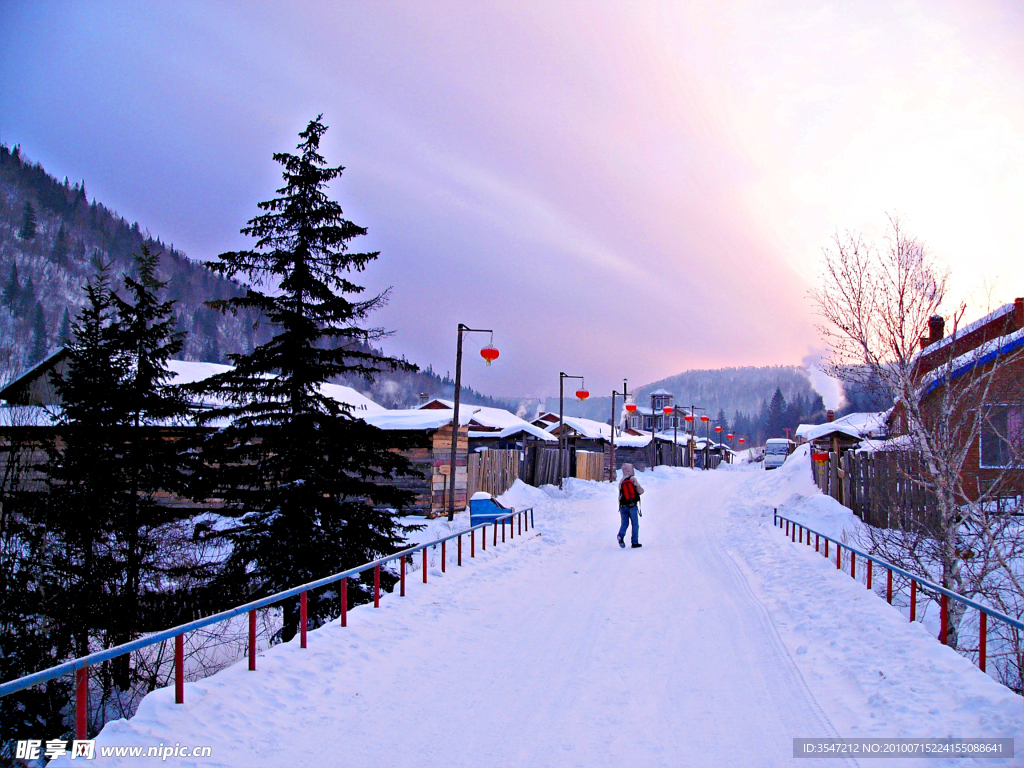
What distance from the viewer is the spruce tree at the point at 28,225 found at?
12206 centimetres

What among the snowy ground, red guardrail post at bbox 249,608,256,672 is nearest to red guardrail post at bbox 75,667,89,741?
the snowy ground

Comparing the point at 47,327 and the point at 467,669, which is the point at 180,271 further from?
the point at 467,669

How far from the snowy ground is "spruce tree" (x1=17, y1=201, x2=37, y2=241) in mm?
147438

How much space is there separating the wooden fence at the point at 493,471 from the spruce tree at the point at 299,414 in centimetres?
930

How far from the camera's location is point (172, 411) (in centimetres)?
1280

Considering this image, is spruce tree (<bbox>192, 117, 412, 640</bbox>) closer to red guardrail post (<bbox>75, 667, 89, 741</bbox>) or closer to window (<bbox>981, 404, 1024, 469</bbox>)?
red guardrail post (<bbox>75, 667, 89, 741</bbox>)

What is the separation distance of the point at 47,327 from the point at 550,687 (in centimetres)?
12100

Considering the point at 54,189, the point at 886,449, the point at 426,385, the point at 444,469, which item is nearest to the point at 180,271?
the point at 54,189

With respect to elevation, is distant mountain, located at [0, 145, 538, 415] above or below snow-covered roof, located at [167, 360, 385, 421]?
above

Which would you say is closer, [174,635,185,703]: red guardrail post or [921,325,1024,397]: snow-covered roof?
[174,635,185,703]: red guardrail post

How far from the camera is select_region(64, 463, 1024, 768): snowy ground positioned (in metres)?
4.37

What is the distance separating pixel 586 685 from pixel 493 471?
58.4ft

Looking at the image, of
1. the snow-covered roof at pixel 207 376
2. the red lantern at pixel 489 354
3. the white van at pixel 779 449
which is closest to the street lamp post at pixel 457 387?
the red lantern at pixel 489 354

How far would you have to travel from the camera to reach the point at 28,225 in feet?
406
